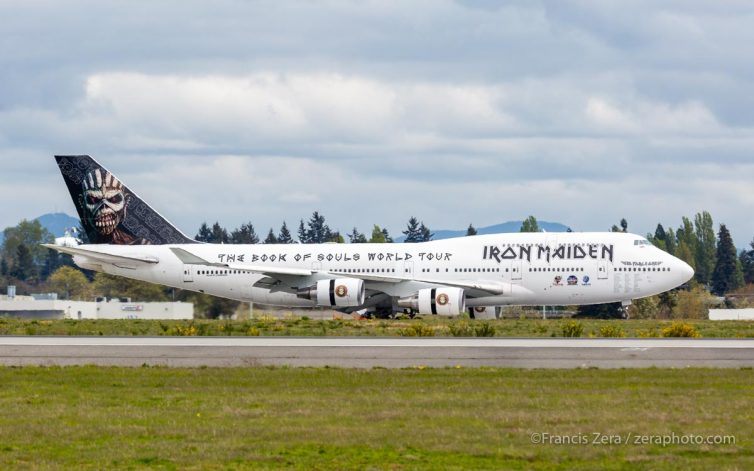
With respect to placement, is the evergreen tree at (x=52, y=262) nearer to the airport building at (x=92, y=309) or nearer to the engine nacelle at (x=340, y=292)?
the airport building at (x=92, y=309)

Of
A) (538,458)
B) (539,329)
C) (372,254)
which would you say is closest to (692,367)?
(538,458)

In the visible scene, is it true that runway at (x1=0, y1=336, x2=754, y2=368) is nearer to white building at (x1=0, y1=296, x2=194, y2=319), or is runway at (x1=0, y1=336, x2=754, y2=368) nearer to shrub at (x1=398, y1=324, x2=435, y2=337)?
shrub at (x1=398, y1=324, x2=435, y2=337)

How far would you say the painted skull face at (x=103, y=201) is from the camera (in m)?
59.8

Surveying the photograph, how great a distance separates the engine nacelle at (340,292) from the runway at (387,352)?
17.2 m

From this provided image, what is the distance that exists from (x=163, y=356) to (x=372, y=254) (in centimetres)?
2709

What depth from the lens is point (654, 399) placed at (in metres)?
20.5

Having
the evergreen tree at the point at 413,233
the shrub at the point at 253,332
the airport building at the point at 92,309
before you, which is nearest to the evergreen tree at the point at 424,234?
the evergreen tree at the point at 413,233

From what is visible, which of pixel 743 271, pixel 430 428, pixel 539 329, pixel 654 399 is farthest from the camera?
pixel 743 271

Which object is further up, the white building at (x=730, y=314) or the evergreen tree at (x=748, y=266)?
the evergreen tree at (x=748, y=266)

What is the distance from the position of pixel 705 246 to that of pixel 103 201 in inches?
4432

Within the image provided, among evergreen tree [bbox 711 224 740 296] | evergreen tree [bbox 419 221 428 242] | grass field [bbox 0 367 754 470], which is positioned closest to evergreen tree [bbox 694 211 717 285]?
evergreen tree [bbox 711 224 740 296]

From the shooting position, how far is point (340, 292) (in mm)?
53094

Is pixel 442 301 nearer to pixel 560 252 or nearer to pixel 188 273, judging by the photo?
pixel 560 252

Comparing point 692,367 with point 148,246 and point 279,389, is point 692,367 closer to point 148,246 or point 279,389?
point 279,389
